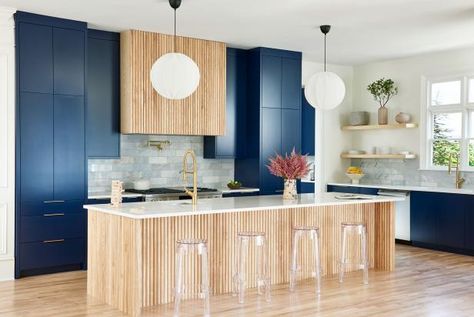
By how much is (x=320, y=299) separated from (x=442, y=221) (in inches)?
130

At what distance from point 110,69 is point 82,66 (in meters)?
0.54

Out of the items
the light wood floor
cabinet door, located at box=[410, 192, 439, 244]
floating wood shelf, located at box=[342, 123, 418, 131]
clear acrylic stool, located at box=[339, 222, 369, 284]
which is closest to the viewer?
the light wood floor

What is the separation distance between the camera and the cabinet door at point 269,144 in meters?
8.01

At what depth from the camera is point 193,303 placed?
499cm

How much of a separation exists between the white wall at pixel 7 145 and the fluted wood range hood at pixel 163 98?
4.41ft

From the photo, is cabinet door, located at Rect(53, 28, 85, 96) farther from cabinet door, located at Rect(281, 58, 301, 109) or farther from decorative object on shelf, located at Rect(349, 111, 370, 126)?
decorative object on shelf, located at Rect(349, 111, 370, 126)

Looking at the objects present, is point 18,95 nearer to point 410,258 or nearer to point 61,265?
point 61,265

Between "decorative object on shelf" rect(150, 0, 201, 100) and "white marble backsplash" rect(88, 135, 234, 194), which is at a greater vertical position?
"decorative object on shelf" rect(150, 0, 201, 100)

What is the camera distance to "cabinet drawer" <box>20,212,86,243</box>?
611 centimetres

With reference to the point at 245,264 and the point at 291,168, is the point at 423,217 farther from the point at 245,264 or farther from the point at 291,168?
the point at 245,264

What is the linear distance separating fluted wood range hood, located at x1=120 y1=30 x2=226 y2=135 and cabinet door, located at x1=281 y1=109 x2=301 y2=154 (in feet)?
3.19

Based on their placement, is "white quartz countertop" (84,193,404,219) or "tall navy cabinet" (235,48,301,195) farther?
"tall navy cabinet" (235,48,301,195)

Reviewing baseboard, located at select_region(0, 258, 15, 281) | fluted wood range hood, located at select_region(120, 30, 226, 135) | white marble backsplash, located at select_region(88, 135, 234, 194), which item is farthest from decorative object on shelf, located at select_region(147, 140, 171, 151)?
baseboard, located at select_region(0, 258, 15, 281)

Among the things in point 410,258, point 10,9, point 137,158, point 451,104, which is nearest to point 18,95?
point 10,9
